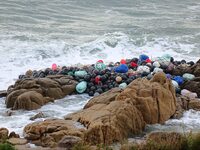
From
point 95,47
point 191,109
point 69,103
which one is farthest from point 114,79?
point 95,47

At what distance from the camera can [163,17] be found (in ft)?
115

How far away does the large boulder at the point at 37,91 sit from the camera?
1490cm

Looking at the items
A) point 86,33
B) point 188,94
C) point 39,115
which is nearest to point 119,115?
point 39,115

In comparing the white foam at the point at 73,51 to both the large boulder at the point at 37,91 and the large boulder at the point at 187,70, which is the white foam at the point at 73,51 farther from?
the large boulder at the point at 187,70

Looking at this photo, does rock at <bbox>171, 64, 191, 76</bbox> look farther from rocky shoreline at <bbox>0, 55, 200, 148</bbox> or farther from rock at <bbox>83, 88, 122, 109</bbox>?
rock at <bbox>83, 88, 122, 109</bbox>

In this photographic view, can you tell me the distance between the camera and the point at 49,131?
11.9m

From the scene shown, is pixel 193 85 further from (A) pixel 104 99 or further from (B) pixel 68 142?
(B) pixel 68 142

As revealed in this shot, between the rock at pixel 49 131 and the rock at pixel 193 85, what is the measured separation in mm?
5759

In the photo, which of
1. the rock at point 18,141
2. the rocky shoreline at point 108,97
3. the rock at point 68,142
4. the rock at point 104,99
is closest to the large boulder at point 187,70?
the rocky shoreline at point 108,97

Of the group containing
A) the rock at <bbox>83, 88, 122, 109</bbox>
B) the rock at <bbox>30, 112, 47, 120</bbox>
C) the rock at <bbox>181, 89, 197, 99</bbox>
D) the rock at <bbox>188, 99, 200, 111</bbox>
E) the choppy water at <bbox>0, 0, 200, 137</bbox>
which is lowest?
the rock at <bbox>30, 112, 47, 120</bbox>

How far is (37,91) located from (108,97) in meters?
2.70

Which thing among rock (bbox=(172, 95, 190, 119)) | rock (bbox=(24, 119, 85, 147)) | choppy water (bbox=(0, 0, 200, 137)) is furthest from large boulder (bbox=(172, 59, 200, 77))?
rock (bbox=(24, 119, 85, 147))

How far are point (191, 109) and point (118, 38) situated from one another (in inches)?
502

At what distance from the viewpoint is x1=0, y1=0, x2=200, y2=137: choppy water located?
22.1 metres
